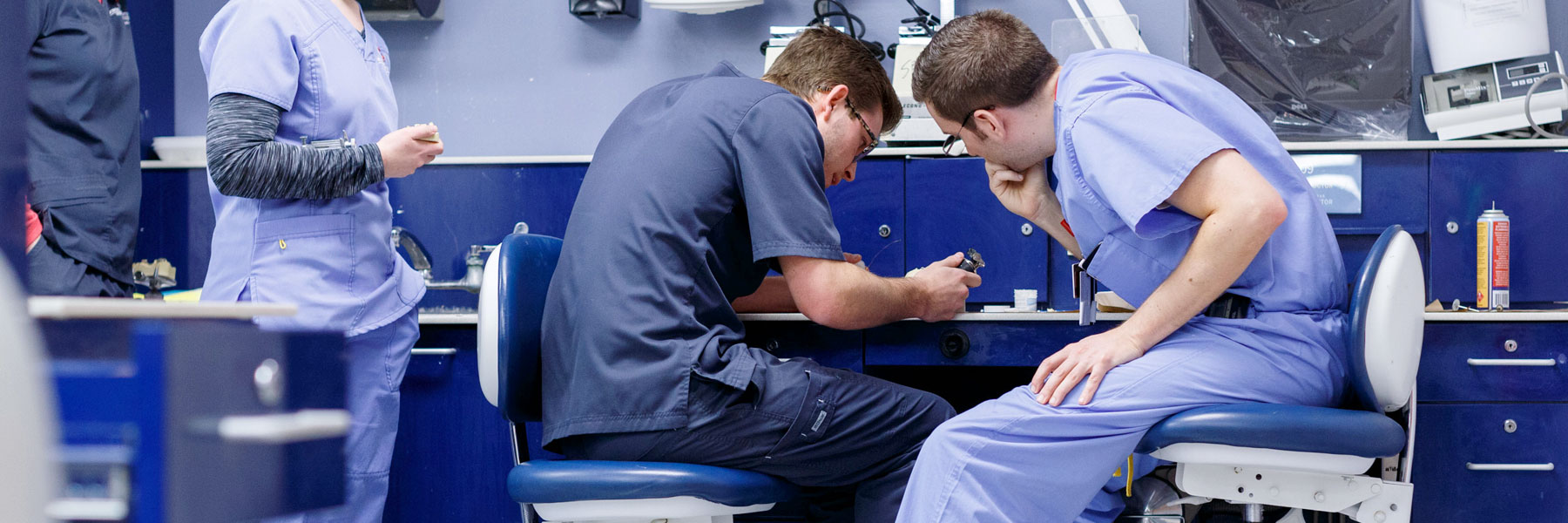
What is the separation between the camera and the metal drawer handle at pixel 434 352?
220 cm

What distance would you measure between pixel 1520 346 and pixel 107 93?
2523 millimetres

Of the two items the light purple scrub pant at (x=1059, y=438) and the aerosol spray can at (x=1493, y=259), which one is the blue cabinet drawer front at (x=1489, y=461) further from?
the light purple scrub pant at (x=1059, y=438)

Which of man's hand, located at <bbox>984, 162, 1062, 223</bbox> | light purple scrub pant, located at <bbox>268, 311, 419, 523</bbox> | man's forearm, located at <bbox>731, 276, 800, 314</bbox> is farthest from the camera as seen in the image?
man's forearm, located at <bbox>731, 276, 800, 314</bbox>

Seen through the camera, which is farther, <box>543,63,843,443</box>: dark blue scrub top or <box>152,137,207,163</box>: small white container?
<box>152,137,207,163</box>: small white container

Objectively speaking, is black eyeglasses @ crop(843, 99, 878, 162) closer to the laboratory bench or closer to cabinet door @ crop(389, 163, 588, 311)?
the laboratory bench

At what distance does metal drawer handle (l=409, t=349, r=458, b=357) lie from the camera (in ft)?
7.21

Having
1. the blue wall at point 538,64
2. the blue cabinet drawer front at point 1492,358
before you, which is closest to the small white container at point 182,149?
the blue wall at point 538,64

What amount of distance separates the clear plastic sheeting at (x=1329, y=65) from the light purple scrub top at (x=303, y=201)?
1.86 metres

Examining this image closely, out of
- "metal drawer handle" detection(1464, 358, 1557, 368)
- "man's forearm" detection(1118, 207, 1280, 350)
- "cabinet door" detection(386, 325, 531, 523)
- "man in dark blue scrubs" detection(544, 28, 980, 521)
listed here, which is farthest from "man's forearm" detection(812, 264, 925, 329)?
"metal drawer handle" detection(1464, 358, 1557, 368)

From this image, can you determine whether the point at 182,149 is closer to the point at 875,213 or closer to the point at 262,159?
the point at 262,159

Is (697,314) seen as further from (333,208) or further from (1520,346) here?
(1520,346)

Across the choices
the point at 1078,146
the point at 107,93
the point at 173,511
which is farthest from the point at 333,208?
the point at 173,511

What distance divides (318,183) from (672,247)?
1.77 feet

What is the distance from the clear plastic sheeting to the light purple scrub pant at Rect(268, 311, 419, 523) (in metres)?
1.87
